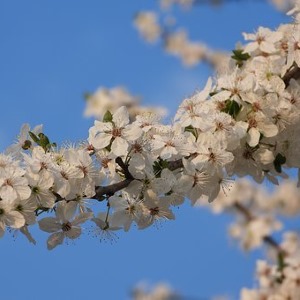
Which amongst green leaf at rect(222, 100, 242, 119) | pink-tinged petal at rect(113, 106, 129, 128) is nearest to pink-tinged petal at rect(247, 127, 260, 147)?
green leaf at rect(222, 100, 242, 119)

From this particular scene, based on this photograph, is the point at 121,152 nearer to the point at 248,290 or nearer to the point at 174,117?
the point at 174,117

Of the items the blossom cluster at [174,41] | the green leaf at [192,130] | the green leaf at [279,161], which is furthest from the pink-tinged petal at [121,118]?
the blossom cluster at [174,41]

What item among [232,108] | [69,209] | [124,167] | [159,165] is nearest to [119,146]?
[124,167]

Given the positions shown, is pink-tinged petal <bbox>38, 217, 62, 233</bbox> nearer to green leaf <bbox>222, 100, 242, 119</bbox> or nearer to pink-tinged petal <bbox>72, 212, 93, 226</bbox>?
pink-tinged petal <bbox>72, 212, 93, 226</bbox>

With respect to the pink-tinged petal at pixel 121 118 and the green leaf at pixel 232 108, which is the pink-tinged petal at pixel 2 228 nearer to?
the pink-tinged petal at pixel 121 118

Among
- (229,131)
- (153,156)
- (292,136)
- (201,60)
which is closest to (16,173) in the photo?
(153,156)

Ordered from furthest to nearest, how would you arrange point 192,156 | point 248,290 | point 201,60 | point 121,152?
point 201,60 → point 248,290 → point 192,156 → point 121,152
